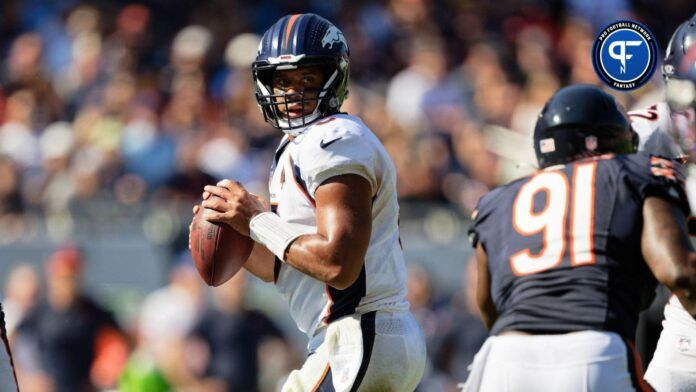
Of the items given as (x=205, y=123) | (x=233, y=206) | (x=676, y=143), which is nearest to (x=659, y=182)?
(x=676, y=143)

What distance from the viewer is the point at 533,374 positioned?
395 centimetres

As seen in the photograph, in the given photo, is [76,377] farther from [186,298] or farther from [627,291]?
[627,291]

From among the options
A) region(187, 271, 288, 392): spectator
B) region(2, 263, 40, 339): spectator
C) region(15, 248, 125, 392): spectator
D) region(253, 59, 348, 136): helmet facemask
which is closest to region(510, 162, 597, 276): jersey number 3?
region(253, 59, 348, 136): helmet facemask

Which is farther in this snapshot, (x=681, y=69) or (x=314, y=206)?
(x=681, y=69)

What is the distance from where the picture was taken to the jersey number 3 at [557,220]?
397cm

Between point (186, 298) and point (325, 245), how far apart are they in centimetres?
536

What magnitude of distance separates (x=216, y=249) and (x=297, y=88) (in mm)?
673

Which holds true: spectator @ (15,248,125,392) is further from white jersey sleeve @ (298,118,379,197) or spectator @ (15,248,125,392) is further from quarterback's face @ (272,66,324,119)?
white jersey sleeve @ (298,118,379,197)

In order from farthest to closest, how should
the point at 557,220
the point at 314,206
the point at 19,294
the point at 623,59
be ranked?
the point at 19,294 → the point at 623,59 → the point at 314,206 → the point at 557,220

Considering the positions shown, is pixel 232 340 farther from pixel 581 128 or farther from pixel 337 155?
pixel 581 128

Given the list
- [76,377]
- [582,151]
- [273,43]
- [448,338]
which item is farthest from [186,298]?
[582,151]

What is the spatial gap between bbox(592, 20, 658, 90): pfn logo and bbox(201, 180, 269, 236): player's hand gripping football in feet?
8.40

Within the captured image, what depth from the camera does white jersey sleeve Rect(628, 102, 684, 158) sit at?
5062mm

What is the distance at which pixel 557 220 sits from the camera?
403 cm
